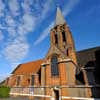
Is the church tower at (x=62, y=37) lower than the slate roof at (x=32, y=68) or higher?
higher

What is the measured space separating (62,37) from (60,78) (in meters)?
11.3

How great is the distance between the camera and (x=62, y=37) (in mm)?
28625

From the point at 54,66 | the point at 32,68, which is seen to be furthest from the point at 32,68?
the point at 54,66

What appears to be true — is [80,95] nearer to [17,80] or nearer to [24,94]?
[24,94]

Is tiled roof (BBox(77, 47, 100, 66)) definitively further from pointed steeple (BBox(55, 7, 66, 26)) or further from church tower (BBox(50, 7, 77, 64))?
pointed steeple (BBox(55, 7, 66, 26))

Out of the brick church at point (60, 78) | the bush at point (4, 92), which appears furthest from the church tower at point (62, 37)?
the bush at point (4, 92)

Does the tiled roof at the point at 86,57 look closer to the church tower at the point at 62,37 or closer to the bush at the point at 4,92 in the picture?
the church tower at the point at 62,37

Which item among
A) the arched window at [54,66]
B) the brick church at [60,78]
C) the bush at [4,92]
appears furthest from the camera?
the bush at [4,92]

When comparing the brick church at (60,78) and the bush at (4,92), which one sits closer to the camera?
the brick church at (60,78)

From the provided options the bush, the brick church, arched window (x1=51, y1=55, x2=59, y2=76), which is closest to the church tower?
the brick church

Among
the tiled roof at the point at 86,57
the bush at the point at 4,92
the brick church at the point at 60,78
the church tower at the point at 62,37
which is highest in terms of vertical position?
the church tower at the point at 62,37

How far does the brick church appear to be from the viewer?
1861cm

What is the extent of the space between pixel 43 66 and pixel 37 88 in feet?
15.3

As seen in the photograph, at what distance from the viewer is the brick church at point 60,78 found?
18609 mm
